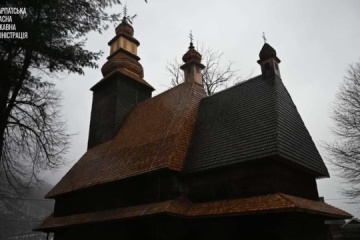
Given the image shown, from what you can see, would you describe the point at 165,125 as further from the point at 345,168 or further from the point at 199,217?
the point at 345,168

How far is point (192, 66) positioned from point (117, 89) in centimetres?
554

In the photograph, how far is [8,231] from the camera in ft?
240

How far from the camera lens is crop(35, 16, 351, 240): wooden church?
9461 mm

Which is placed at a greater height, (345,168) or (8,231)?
(345,168)

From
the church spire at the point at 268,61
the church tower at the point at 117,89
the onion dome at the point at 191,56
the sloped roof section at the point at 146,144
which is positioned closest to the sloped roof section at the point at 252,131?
the church spire at the point at 268,61

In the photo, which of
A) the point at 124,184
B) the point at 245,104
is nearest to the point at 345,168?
the point at 245,104

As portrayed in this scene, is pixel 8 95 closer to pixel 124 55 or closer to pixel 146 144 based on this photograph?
pixel 146 144

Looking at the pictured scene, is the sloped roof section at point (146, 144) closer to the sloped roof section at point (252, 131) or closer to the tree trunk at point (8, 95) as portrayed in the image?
the sloped roof section at point (252, 131)

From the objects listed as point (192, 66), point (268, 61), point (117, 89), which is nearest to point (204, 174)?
point (268, 61)

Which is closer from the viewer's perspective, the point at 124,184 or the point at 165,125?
the point at 124,184

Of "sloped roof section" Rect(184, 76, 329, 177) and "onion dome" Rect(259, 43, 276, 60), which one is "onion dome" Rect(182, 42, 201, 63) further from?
"onion dome" Rect(259, 43, 276, 60)

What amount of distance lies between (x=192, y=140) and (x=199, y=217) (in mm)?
3919

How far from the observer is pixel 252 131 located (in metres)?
11.0

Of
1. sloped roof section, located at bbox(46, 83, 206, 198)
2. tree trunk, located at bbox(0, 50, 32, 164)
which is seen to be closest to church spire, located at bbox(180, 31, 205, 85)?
sloped roof section, located at bbox(46, 83, 206, 198)
